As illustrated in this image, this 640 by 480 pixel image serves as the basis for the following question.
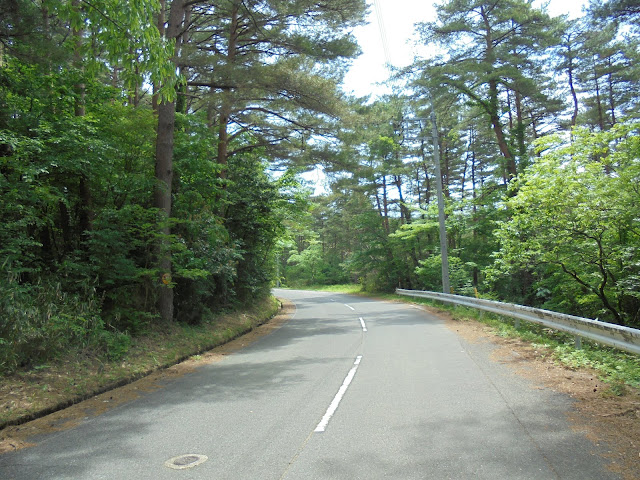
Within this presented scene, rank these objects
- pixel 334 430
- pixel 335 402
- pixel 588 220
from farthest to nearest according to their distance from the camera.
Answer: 1. pixel 588 220
2. pixel 335 402
3. pixel 334 430

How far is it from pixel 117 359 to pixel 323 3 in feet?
37.1

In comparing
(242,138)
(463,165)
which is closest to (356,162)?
(242,138)

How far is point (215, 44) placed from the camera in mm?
17656

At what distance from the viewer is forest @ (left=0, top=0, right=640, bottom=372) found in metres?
8.00

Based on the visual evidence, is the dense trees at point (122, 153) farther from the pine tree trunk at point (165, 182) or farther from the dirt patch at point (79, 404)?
the dirt patch at point (79, 404)

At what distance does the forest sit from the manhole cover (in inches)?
154

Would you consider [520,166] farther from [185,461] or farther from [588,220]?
[185,461]

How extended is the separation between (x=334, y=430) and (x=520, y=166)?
71.0 feet

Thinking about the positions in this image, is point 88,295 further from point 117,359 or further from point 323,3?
point 323,3

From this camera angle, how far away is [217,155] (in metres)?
17.2

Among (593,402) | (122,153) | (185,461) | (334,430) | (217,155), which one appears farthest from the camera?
(217,155)

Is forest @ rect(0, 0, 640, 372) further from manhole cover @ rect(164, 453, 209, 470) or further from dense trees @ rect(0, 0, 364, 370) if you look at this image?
manhole cover @ rect(164, 453, 209, 470)

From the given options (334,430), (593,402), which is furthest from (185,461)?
(593,402)

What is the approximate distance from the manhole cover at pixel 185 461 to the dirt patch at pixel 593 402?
3703 mm
